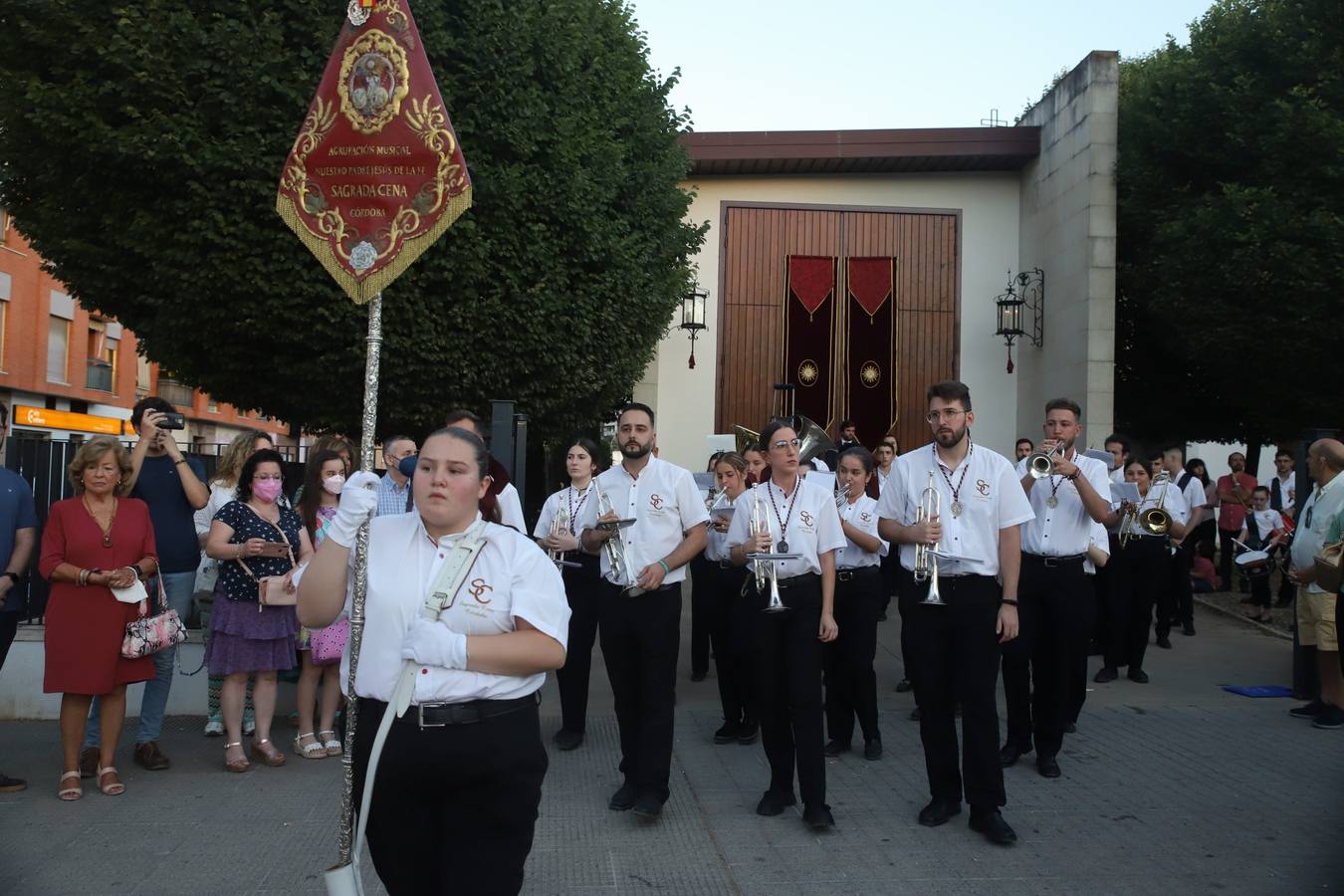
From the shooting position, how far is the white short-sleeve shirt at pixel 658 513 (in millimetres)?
6157

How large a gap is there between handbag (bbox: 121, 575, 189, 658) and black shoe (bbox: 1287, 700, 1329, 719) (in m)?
7.82

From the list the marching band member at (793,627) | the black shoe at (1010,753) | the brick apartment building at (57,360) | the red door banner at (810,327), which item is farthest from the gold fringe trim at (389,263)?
the brick apartment building at (57,360)

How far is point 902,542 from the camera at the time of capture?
18.8ft

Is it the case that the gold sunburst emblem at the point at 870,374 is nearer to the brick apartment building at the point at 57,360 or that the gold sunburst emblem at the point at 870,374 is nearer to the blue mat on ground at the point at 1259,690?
the blue mat on ground at the point at 1259,690

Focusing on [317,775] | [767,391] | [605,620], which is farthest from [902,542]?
[767,391]

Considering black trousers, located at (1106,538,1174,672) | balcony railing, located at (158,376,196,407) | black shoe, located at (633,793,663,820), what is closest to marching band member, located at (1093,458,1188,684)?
black trousers, located at (1106,538,1174,672)

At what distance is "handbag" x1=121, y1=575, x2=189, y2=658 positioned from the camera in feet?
20.4

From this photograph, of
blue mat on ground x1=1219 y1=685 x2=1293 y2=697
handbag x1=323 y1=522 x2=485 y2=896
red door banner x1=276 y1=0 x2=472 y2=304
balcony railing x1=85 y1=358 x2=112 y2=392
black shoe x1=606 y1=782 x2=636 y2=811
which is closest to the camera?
handbag x1=323 y1=522 x2=485 y2=896

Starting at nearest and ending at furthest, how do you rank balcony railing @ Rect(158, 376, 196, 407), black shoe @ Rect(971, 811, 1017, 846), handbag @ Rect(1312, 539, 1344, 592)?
black shoe @ Rect(971, 811, 1017, 846) → handbag @ Rect(1312, 539, 1344, 592) → balcony railing @ Rect(158, 376, 196, 407)

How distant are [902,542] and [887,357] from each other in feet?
46.3

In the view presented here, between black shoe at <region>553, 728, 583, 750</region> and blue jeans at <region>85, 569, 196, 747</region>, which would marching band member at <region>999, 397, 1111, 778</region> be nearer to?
black shoe at <region>553, 728, 583, 750</region>

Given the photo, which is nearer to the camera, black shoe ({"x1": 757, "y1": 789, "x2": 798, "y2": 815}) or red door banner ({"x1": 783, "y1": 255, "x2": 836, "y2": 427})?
black shoe ({"x1": 757, "y1": 789, "x2": 798, "y2": 815})

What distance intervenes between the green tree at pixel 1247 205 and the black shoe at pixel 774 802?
12.2 m

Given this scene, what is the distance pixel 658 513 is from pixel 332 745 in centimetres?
281
